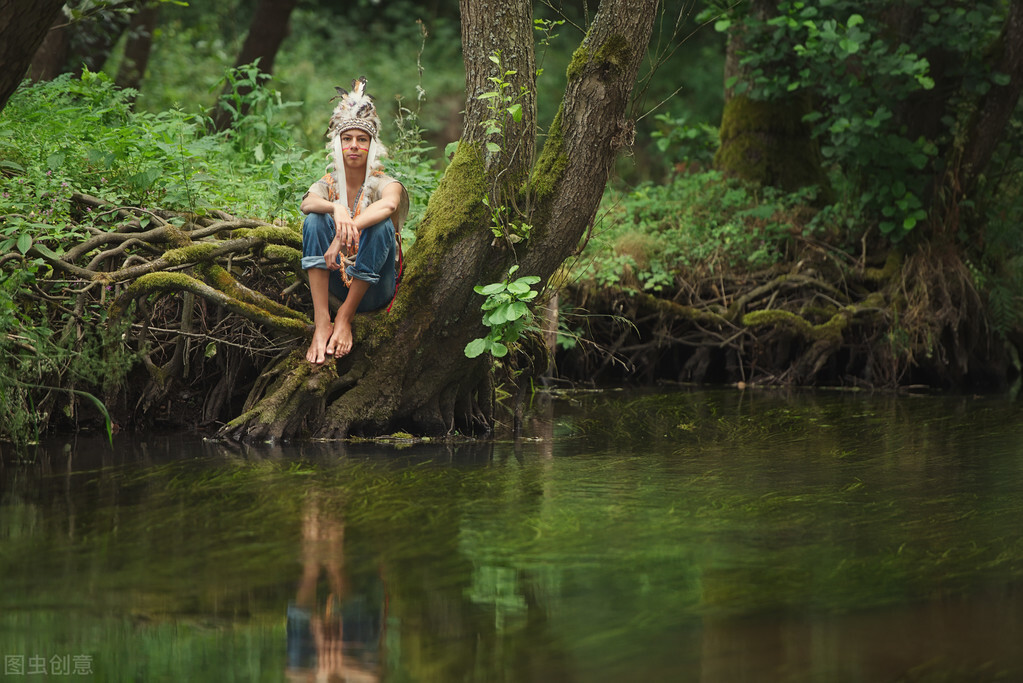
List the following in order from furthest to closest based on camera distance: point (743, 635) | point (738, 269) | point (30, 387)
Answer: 1. point (738, 269)
2. point (30, 387)
3. point (743, 635)

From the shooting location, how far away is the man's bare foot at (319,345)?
242 inches

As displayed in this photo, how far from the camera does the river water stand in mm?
2807

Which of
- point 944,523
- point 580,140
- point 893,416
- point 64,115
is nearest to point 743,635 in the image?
point 944,523

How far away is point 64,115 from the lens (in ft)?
25.9

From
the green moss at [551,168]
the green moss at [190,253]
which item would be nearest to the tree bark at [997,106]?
the green moss at [551,168]

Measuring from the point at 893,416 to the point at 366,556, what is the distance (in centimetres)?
525

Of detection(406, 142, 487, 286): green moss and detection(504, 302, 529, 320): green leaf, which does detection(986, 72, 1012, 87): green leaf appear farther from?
detection(504, 302, 529, 320): green leaf

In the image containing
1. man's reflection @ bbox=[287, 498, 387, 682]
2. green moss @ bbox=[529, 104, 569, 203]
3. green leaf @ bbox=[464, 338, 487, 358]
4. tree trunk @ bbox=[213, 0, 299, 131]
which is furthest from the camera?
tree trunk @ bbox=[213, 0, 299, 131]

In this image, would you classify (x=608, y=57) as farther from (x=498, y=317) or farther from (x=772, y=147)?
(x=772, y=147)

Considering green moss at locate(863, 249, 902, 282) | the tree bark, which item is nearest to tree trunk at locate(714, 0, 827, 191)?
green moss at locate(863, 249, 902, 282)

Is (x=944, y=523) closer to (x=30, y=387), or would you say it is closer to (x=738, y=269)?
(x=30, y=387)

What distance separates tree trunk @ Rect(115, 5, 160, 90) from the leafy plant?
25.9 feet

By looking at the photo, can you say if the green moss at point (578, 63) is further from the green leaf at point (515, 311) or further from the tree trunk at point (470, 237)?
the green leaf at point (515, 311)

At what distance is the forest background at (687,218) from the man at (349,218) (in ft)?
1.39
